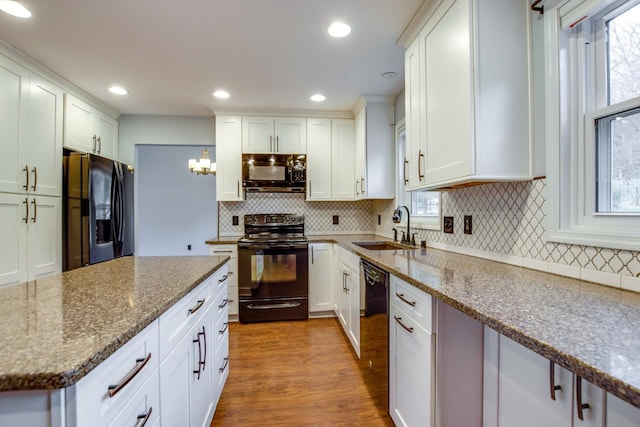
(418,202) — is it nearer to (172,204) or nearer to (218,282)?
(218,282)

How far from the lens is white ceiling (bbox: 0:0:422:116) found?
1.69 m

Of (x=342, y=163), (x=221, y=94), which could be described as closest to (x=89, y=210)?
(x=221, y=94)

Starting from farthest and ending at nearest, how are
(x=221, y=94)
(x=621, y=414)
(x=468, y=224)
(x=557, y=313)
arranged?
(x=221, y=94) → (x=468, y=224) → (x=557, y=313) → (x=621, y=414)

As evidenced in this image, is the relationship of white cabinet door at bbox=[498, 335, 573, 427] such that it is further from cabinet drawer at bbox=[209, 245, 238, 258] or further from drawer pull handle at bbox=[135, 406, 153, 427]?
cabinet drawer at bbox=[209, 245, 238, 258]

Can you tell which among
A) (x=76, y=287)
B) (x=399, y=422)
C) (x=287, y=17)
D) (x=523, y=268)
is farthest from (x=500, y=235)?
(x=76, y=287)

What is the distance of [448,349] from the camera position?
3.67 ft

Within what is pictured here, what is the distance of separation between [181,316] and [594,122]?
186 centimetres

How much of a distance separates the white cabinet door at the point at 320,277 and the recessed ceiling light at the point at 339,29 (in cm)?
200

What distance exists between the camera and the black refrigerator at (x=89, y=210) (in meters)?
2.51

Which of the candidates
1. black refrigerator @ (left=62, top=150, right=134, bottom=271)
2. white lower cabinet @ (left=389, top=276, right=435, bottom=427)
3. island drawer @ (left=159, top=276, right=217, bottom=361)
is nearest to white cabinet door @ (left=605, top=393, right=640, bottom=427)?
white lower cabinet @ (left=389, top=276, right=435, bottom=427)

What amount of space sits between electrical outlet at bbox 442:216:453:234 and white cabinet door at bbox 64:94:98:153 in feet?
11.1

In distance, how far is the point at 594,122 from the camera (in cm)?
117

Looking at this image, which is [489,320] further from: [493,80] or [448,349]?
[493,80]

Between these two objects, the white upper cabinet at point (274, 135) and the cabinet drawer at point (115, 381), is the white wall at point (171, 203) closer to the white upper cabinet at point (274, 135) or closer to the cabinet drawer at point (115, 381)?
the white upper cabinet at point (274, 135)
